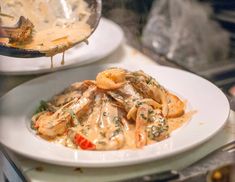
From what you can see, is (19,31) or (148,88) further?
(19,31)

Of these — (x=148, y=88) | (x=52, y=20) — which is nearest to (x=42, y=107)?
(x=148, y=88)

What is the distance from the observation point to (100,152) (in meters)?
0.76

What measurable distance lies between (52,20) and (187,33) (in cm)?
61

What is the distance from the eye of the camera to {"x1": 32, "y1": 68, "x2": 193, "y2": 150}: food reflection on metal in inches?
31.8

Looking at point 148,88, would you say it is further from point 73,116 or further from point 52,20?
point 52,20

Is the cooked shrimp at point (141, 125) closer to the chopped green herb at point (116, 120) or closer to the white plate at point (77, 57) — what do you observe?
the chopped green herb at point (116, 120)

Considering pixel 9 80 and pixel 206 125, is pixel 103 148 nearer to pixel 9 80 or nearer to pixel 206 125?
pixel 206 125

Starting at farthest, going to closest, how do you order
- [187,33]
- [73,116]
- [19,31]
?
1. [187,33]
2. [19,31]
3. [73,116]

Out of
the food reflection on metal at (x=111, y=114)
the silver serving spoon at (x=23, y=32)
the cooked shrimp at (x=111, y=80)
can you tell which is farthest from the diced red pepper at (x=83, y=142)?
the silver serving spoon at (x=23, y=32)

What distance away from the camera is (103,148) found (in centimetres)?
78

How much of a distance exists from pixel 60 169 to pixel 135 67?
40 cm

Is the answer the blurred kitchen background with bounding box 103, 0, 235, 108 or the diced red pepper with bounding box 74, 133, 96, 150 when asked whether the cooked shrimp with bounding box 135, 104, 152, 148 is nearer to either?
the diced red pepper with bounding box 74, 133, 96, 150

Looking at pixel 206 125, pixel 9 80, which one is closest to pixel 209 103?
pixel 206 125

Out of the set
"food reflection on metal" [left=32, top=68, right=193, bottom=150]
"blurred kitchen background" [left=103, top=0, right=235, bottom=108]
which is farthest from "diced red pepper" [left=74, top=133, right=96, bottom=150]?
"blurred kitchen background" [left=103, top=0, right=235, bottom=108]
